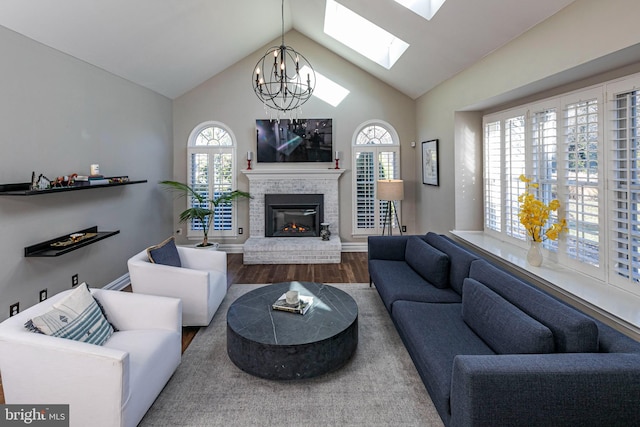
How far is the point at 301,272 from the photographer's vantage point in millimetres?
5438

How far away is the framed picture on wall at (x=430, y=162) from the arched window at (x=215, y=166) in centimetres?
345

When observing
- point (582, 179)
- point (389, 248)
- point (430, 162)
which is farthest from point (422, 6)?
point (389, 248)

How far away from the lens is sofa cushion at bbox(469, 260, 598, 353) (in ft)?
5.99

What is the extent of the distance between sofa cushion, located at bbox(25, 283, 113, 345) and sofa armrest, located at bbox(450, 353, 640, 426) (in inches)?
88.4

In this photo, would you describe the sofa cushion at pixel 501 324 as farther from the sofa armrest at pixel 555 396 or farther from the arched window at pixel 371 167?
the arched window at pixel 371 167

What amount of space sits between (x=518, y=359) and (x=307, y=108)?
5646mm

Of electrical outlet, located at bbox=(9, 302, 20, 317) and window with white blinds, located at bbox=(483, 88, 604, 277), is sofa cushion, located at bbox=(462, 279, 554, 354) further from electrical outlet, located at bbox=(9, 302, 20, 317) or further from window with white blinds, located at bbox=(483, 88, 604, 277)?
electrical outlet, located at bbox=(9, 302, 20, 317)

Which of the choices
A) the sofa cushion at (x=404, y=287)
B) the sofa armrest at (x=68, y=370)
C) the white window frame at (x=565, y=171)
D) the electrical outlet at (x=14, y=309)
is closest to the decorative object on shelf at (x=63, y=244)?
the electrical outlet at (x=14, y=309)

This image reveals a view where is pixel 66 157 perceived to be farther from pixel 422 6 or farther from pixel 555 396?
pixel 555 396

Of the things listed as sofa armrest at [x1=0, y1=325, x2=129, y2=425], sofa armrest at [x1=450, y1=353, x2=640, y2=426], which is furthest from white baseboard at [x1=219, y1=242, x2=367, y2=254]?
sofa armrest at [x1=450, y1=353, x2=640, y2=426]

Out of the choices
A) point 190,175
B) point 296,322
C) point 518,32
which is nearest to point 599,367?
point 296,322

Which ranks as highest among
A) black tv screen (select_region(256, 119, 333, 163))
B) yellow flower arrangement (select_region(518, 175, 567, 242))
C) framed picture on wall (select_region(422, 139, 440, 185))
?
black tv screen (select_region(256, 119, 333, 163))

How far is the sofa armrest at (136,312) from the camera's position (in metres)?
2.56

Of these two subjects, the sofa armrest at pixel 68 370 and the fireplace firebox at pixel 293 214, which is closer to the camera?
the sofa armrest at pixel 68 370
